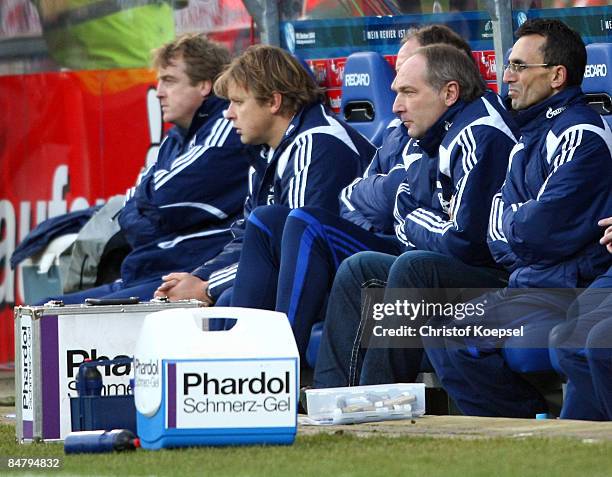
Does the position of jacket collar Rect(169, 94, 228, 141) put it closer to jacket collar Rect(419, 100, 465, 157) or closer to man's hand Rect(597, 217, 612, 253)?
jacket collar Rect(419, 100, 465, 157)

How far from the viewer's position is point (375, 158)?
6973mm

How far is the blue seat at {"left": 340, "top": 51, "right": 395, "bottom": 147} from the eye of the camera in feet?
25.1

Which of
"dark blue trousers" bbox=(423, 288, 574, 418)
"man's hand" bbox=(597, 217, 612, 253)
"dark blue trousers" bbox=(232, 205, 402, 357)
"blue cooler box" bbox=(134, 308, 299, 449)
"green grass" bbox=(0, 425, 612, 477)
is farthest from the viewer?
"dark blue trousers" bbox=(232, 205, 402, 357)

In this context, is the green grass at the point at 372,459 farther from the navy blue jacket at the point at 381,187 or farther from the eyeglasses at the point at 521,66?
the navy blue jacket at the point at 381,187

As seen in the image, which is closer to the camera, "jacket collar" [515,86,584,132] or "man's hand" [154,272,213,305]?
"jacket collar" [515,86,584,132]

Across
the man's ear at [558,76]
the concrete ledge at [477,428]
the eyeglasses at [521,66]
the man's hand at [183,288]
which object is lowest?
the concrete ledge at [477,428]

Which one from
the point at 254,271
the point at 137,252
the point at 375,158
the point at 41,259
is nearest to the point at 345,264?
the point at 254,271

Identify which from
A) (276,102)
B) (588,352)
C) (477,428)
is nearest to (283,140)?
(276,102)

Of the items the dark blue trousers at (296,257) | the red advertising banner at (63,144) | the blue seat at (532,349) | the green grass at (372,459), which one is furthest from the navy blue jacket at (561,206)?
the red advertising banner at (63,144)

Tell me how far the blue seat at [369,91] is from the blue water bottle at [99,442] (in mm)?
3052

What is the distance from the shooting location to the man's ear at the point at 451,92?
634 cm

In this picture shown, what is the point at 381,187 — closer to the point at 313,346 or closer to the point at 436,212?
the point at 436,212

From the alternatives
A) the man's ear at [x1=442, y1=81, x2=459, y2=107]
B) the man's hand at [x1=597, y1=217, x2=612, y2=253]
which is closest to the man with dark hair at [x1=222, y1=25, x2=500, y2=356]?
the man's ear at [x1=442, y1=81, x2=459, y2=107]

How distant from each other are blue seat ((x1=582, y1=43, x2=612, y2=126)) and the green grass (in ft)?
7.63
